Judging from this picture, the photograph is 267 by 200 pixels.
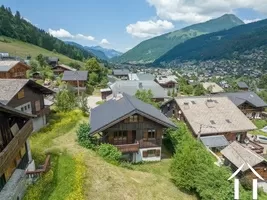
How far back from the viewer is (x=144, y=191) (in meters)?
21.2

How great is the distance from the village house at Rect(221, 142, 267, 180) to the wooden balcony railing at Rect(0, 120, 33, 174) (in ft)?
85.3

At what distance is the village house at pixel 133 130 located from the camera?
2993 cm

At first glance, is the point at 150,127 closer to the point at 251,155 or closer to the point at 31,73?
the point at 251,155

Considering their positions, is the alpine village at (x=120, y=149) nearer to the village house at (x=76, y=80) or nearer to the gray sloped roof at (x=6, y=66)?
A: the gray sloped roof at (x=6, y=66)

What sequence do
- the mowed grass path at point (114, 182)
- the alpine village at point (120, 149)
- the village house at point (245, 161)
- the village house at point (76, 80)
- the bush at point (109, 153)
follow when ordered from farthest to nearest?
the village house at point (76, 80), the village house at point (245, 161), the bush at point (109, 153), the mowed grass path at point (114, 182), the alpine village at point (120, 149)

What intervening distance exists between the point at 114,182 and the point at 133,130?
429 inches

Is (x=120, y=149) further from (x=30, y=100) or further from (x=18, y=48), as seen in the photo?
(x=18, y=48)

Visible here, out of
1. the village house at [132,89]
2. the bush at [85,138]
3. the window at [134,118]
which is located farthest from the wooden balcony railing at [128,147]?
the village house at [132,89]

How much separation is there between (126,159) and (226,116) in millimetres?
23017

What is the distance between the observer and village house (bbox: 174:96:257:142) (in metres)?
42.3

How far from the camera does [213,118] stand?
1756 inches

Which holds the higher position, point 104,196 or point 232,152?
point 104,196

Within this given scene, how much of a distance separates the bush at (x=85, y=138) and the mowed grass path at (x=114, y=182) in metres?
0.82

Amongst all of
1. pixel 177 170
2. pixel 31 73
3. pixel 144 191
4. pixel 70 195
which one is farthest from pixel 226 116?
pixel 31 73
